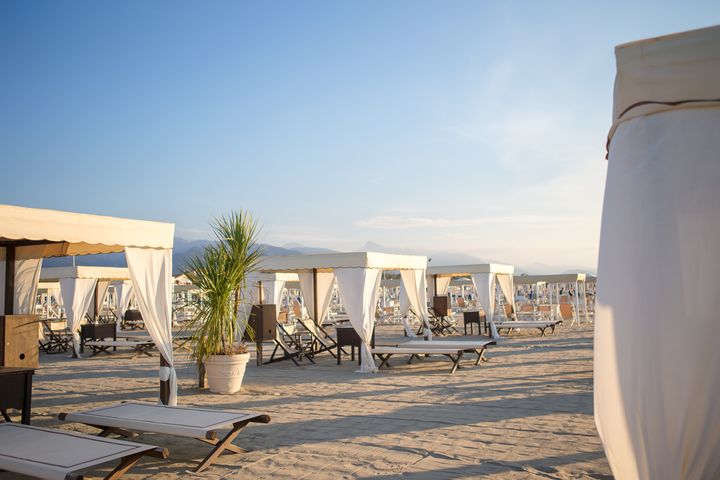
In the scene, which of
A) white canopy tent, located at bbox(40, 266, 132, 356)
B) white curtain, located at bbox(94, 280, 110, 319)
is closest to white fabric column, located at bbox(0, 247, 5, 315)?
white canopy tent, located at bbox(40, 266, 132, 356)

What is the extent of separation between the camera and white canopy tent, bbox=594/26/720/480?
2.14 meters

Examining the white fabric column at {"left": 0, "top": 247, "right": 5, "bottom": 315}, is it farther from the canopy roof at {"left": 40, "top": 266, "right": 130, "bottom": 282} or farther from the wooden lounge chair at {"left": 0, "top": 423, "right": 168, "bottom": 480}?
the canopy roof at {"left": 40, "top": 266, "right": 130, "bottom": 282}

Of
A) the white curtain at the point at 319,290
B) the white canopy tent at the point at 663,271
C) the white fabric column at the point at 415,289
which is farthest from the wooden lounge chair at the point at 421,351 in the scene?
the white canopy tent at the point at 663,271

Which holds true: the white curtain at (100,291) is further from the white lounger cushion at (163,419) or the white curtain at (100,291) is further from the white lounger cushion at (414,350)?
the white lounger cushion at (163,419)

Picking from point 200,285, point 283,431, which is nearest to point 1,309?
point 200,285

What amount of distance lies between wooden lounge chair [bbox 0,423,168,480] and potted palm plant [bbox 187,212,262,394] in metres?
3.15

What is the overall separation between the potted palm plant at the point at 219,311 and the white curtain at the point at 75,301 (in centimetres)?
645

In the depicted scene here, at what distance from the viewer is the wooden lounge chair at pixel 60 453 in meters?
3.30

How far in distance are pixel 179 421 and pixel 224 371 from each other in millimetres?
2938

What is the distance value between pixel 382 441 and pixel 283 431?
1025 mm

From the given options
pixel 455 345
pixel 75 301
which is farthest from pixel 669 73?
pixel 75 301

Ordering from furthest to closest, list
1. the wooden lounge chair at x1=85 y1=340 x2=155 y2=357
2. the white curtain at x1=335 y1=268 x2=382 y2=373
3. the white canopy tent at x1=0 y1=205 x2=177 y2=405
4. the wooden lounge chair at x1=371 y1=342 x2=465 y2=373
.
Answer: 1. the wooden lounge chair at x1=85 y1=340 x2=155 y2=357
2. the white curtain at x1=335 y1=268 x2=382 y2=373
3. the wooden lounge chair at x1=371 y1=342 x2=465 y2=373
4. the white canopy tent at x1=0 y1=205 x2=177 y2=405

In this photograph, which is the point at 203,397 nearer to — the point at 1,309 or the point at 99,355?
the point at 1,309

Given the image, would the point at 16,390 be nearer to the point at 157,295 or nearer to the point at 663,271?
the point at 157,295
